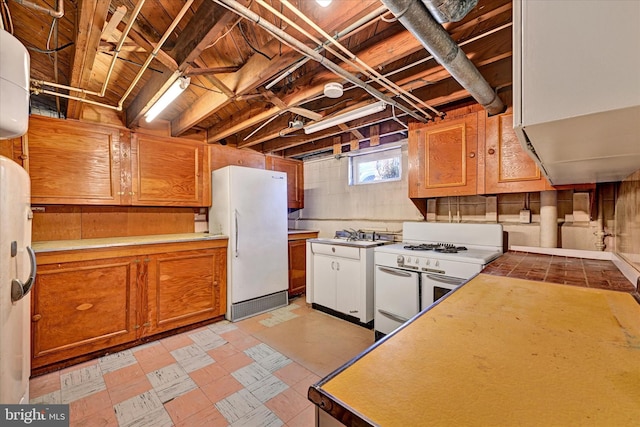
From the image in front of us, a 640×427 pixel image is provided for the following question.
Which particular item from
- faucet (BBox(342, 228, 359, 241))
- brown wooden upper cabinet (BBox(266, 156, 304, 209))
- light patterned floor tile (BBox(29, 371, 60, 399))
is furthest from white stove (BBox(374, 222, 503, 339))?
light patterned floor tile (BBox(29, 371, 60, 399))

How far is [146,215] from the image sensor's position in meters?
3.11

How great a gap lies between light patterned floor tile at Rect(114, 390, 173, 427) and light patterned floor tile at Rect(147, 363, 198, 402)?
0.19 ft


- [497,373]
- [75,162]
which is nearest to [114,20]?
[75,162]

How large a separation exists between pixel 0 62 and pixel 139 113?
1600 millimetres

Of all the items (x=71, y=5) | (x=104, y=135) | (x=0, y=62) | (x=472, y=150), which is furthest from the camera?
(x=104, y=135)

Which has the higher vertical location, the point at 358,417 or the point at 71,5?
the point at 71,5

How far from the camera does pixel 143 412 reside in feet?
5.48

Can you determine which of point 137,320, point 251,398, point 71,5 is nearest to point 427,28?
point 71,5

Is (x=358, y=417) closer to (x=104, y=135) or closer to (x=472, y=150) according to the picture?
(x=472, y=150)

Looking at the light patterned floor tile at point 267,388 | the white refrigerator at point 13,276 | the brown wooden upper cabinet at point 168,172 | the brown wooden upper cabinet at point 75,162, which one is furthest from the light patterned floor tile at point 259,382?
the brown wooden upper cabinet at point 75,162

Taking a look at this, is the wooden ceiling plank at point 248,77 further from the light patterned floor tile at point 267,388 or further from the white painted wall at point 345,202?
the light patterned floor tile at point 267,388

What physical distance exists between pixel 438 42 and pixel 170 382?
2.72 meters

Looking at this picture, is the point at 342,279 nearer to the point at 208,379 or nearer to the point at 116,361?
the point at 208,379

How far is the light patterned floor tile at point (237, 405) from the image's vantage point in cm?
165
